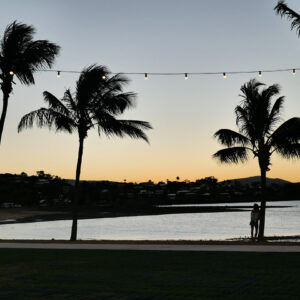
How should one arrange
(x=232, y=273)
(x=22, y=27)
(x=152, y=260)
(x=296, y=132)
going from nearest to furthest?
(x=232, y=273)
(x=152, y=260)
(x=22, y=27)
(x=296, y=132)

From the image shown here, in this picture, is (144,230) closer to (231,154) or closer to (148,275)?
(231,154)

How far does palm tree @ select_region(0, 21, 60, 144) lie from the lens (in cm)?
2214

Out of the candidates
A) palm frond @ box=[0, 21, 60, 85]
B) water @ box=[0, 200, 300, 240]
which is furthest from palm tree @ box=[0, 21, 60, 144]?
water @ box=[0, 200, 300, 240]

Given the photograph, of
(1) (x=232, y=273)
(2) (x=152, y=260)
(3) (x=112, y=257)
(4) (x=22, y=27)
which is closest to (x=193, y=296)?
(1) (x=232, y=273)

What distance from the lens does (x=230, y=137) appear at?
28219 mm

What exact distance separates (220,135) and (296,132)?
3.80 meters

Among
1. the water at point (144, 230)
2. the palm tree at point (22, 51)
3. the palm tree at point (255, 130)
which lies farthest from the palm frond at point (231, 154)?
the water at point (144, 230)

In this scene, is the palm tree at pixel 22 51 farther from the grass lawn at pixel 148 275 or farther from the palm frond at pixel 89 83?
the grass lawn at pixel 148 275

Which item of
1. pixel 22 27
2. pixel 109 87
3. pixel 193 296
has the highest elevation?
pixel 22 27

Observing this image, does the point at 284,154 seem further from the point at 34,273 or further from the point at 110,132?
the point at 34,273

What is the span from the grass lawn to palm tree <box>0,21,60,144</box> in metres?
10.1

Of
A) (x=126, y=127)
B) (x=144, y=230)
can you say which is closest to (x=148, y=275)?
(x=126, y=127)

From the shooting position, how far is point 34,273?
11.1m

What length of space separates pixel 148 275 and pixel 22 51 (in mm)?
14597
